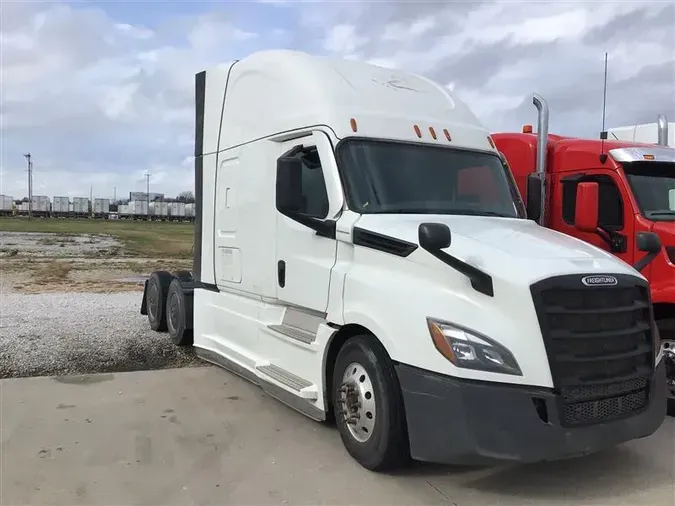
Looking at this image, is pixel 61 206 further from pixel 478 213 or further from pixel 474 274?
pixel 474 274

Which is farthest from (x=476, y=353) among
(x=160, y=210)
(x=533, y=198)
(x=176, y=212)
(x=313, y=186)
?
(x=160, y=210)

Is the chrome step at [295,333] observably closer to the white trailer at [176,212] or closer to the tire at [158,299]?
the tire at [158,299]

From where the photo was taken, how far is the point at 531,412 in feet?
13.2

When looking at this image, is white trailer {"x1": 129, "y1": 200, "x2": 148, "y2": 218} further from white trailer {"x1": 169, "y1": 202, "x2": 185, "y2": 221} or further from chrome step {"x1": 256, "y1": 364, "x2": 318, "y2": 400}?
chrome step {"x1": 256, "y1": 364, "x2": 318, "y2": 400}

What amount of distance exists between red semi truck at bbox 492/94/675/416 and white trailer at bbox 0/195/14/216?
108m

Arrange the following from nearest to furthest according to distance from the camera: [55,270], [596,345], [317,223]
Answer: [596,345], [317,223], [55,270]

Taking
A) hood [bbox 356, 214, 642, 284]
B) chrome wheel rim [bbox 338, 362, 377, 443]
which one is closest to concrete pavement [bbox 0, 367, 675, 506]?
chrome wheel rim [bbox 338, 362, 377, 443]

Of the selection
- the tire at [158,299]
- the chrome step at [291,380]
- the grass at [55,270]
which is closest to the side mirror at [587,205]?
the chrome step at [291,380]

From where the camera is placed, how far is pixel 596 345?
14.2 feet

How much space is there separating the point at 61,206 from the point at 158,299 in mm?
108784

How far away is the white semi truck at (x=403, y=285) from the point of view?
4.10 metres

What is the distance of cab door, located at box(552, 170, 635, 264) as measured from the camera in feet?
22.2

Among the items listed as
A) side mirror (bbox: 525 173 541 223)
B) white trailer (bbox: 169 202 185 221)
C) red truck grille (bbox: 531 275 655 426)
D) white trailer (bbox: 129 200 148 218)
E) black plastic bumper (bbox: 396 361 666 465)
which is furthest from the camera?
white trailer (bbox: 129 200 148 218)

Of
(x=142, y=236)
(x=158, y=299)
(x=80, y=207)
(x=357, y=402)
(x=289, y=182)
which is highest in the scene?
(x=80, y=207)
